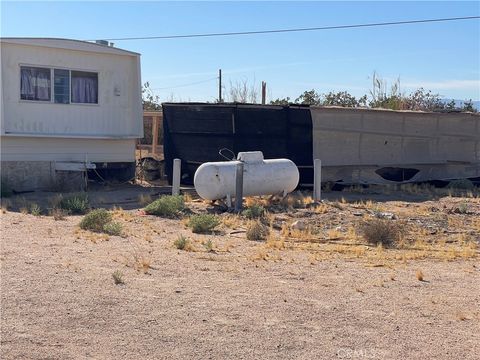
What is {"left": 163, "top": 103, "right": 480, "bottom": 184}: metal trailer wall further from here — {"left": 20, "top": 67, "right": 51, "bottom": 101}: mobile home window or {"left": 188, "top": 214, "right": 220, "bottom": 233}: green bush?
{"left": 188, "top": 214, "right": 220, "bottom": 233}: green bush

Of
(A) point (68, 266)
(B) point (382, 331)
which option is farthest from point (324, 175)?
(B) point (382, 331)

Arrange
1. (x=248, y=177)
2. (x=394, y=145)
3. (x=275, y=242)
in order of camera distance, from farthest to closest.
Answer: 1. (x=394, y=145)
2. (x=248, y=177)
3. (x=275, y=242)

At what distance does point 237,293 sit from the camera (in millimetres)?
7711

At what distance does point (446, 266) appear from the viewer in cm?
955

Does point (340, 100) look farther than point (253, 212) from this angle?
Yes

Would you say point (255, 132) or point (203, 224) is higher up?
point (255, 132)

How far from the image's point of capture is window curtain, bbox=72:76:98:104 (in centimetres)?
1881

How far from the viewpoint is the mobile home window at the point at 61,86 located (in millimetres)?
18406

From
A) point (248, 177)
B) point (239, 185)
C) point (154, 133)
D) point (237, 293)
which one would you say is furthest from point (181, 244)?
point (154, 133)

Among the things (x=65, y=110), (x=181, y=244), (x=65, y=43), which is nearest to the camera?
(x=181, y=244)

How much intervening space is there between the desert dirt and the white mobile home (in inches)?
204

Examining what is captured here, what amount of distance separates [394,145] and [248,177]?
6626 millimetres

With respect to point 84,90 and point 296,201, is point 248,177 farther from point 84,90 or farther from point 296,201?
point 84,90

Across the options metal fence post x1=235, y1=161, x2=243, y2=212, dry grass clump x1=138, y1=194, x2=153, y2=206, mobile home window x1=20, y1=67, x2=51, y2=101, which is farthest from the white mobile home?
metal fence post x1=235, y1=161, x2=243, y2=212
